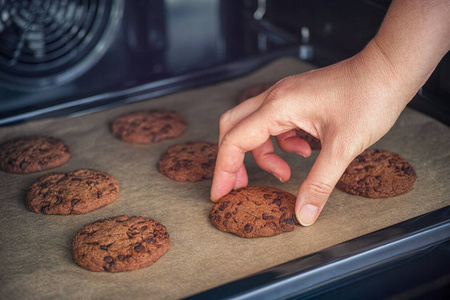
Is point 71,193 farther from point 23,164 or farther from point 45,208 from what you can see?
point 23,164

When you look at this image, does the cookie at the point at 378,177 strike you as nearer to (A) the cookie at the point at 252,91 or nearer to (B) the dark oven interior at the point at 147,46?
(B) the dark oven interior at the point at 147,46

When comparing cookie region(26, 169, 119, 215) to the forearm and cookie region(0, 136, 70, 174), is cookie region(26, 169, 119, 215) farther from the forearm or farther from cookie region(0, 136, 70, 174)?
the forearm

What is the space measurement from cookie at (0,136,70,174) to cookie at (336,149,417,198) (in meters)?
0.77

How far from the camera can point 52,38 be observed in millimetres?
1796

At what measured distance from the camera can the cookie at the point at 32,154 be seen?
1.54 meters

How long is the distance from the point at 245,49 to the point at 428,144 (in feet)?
2.68

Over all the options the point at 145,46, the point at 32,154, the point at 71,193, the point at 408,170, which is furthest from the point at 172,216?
the point at 145,46

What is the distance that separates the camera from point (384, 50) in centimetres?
111

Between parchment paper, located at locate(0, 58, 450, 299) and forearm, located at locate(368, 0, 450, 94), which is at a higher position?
forearm, located at locate(368, 0, 450, 94)

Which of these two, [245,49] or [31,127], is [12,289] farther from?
[245,49]

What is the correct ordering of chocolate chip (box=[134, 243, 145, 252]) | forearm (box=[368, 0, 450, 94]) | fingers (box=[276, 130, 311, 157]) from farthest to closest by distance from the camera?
1. fingers (box=[276, 130, 311, 157])
2. chocolate chip (box=[134, 243, 145, 252])
3. forearm (box=[368, 0, 450, 94])

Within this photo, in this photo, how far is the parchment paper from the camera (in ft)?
3.67

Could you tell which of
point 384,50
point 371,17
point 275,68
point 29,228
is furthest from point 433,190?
point 29,228

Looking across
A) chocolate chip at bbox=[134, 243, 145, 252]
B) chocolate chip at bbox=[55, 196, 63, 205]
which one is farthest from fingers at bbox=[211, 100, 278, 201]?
chocolate chip at bbox=[55, 196, 63, 205]
